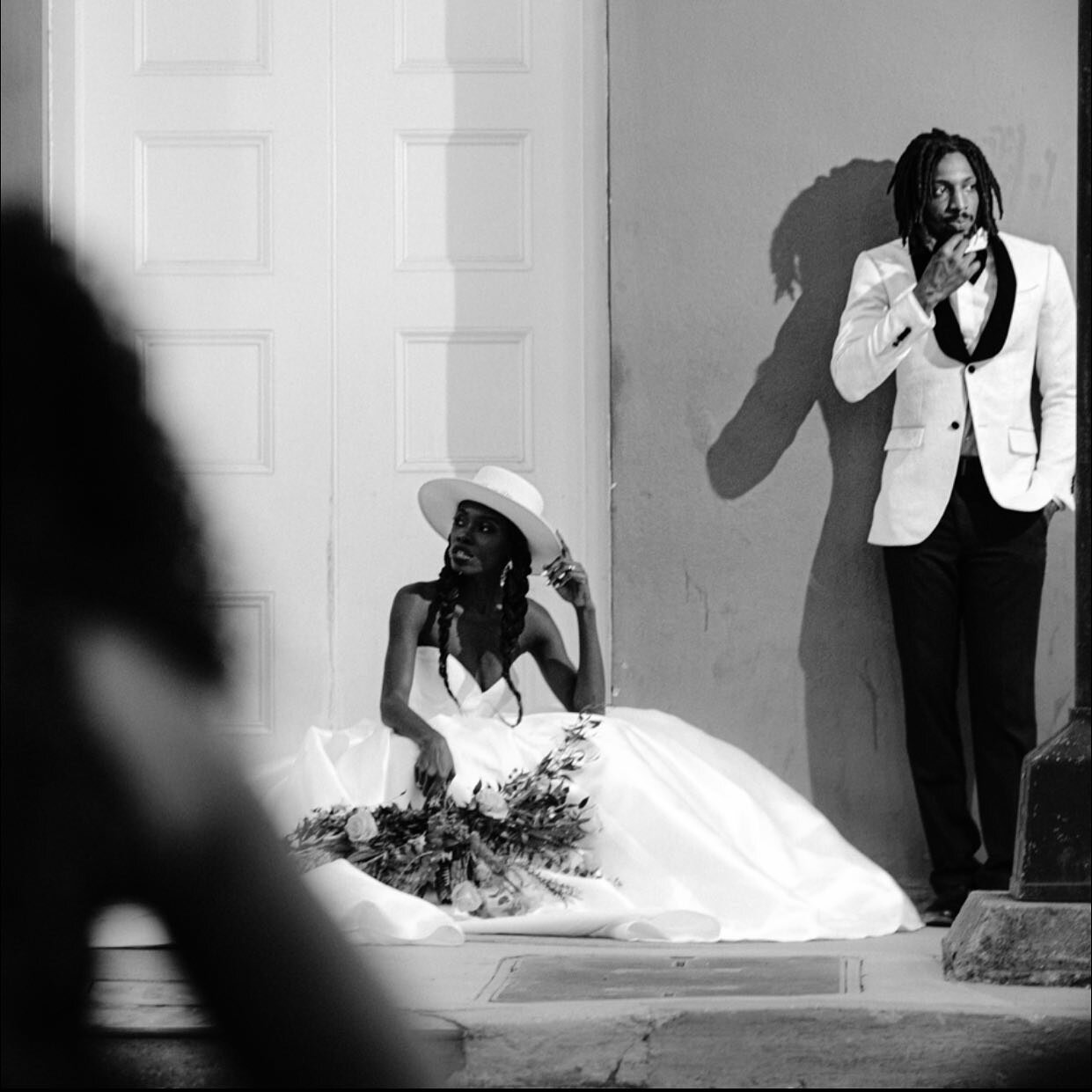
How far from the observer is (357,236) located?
6895 millimetres

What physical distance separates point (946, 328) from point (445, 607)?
1.86m

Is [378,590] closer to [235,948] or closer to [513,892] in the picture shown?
[513,892]

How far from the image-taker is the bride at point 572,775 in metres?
5.61

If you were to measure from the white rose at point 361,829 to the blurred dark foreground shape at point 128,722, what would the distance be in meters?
4.77

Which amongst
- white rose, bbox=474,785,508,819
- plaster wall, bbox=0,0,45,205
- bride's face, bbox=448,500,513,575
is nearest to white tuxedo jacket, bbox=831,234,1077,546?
bride's face, bbox=448,500,513,575

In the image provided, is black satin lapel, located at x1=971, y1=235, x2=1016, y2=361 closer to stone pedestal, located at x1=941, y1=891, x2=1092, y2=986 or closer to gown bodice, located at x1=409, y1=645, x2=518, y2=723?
gown bodice, located at x1=409, y1=645, x2=518, y2=723

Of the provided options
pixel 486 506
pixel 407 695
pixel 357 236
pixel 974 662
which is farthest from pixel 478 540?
pixel 974 662

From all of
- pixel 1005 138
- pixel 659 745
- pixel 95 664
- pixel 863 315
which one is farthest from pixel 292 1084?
pixel 1005 138

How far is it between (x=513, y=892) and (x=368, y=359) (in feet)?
7.02

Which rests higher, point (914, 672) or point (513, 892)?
point (914, 672)

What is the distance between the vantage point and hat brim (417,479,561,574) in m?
6.28

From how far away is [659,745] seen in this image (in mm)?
6117

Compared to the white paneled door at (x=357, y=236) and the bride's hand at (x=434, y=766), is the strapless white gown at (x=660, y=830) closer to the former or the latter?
the bride's hand at (x=434, y=766)

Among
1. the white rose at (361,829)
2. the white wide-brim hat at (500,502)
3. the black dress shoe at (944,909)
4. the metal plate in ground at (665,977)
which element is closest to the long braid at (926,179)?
the white wide-brim hat at (500,502)
